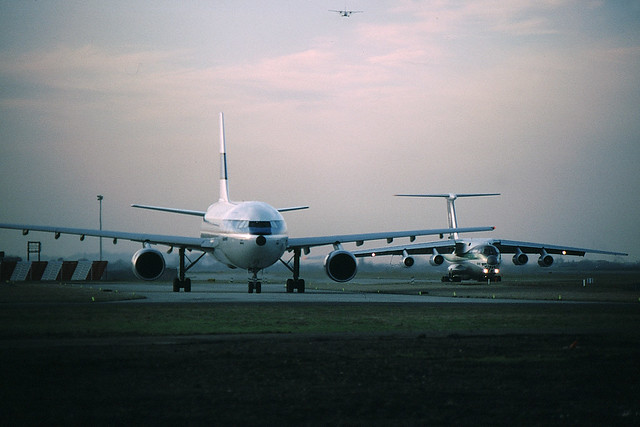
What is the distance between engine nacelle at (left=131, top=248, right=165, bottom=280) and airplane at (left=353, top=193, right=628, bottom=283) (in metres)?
24.2

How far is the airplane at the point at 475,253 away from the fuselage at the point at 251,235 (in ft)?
71.8

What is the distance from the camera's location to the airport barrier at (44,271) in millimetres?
68250

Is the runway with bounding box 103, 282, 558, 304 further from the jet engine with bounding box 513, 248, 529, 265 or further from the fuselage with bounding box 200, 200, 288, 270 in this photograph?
the jet engine with bounding box 513, 248, 529, 265

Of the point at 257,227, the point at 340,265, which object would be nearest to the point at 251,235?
the point at 257,227

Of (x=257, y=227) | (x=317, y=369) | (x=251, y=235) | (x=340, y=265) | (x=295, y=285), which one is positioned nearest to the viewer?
(x=317, y=369)

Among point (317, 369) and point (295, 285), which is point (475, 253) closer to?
point (295, 285)

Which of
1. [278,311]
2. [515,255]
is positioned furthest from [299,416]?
[515,255]

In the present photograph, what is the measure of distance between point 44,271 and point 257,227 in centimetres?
3808

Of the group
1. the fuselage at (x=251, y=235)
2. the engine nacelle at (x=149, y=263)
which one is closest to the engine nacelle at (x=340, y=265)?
the fuselage at (x=251, y=235)

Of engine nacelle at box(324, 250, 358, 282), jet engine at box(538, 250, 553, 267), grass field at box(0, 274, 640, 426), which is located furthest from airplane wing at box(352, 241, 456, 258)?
grass field at box(0, 274, 640, 426)

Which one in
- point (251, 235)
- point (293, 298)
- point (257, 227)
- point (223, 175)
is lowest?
point (293, 298)

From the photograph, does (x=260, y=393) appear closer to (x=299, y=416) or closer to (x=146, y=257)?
(x=299, y=416)

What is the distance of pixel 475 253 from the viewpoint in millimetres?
63031

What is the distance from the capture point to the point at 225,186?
5116cm
